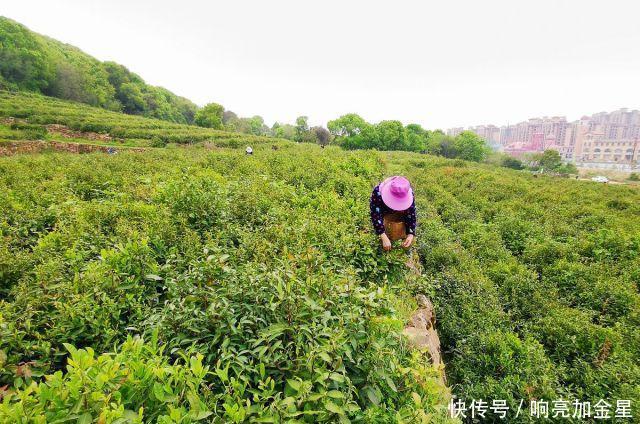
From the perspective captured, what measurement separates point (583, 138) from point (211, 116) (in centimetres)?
10751

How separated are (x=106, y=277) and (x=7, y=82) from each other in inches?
2243

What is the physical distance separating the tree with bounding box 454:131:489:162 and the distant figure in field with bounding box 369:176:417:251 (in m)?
60.4

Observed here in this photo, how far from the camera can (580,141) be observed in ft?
319

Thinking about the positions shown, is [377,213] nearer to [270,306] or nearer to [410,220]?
[410,220]

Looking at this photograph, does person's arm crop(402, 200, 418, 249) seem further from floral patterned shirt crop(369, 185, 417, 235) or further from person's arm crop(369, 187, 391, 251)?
person's arm crop(369, 187, 391, 251)

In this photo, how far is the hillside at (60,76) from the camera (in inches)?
1656

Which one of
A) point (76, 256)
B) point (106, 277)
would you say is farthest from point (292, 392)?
point (76, 256)

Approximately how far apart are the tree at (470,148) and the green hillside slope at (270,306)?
5591 cm

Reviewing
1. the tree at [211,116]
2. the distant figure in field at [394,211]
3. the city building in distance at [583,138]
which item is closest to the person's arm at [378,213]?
the distant figure in field at [394,211]

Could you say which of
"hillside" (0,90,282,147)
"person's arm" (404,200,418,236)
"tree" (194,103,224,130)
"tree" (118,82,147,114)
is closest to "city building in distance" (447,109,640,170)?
"tree" (194,103,224,130)

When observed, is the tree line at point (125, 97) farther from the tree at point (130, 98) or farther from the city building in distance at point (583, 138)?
the city building in distance at point (583, 138)

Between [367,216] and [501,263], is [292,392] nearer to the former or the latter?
[367,216]

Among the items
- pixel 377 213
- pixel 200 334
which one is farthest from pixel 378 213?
pixel 200 334

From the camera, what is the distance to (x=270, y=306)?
6.61ft
